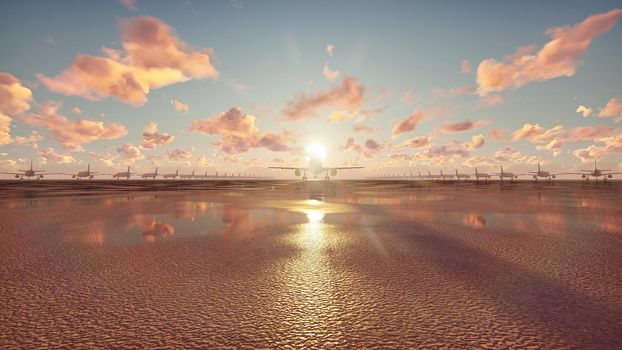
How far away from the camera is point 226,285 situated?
14.8 ft

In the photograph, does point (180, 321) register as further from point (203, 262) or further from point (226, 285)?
point (203, 262)

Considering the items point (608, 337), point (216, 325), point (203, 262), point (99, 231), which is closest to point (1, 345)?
point (216, 325)

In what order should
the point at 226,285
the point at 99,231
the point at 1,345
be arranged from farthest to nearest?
the point at 99,231
the point at 226,285
the point at 1,345

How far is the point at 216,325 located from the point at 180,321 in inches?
17.7

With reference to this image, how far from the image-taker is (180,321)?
10.8ft

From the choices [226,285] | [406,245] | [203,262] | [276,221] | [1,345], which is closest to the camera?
[1,345]

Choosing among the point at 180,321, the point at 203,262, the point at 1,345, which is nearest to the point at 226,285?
the point at 180,321

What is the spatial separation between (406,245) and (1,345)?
278 inches

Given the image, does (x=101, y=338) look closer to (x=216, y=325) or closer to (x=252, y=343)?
(x=216, y=325)

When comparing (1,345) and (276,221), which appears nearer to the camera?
(1,345)

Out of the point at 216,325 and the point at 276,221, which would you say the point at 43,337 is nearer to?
the point at 216,325

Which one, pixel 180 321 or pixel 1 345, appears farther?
pixel 180 321

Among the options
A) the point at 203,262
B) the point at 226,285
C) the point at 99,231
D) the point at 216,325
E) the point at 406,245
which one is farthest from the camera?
the point at 99,231

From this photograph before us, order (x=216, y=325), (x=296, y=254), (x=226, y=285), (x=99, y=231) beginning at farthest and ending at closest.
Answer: (x=99, y=231)
(x=296, y=254)
(x=226, y=285)
(x=216, y=325)
